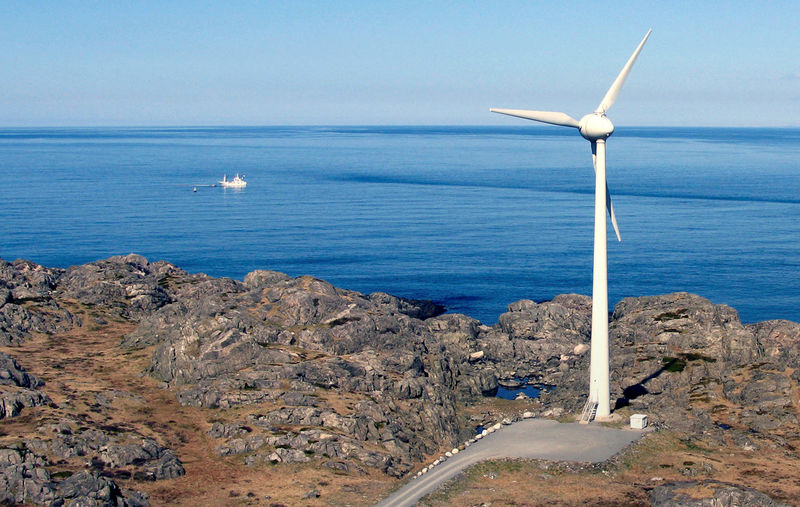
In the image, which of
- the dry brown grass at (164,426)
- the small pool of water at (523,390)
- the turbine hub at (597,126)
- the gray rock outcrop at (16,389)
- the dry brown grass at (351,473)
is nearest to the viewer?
the dry brown grass at (351,473)

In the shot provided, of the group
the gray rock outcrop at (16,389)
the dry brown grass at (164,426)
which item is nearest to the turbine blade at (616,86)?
the dry brown grass at (164,426)

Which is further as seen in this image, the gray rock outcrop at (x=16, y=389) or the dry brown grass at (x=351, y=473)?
the gray rock outcrop at (x=16, y=389)

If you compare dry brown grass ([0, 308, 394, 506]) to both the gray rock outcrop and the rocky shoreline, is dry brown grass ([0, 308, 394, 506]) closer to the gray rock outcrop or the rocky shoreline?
the rocky shoreline

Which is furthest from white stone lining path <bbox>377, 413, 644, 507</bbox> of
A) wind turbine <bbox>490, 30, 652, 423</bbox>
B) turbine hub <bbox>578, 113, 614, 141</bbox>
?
turbine hub <bbox>578, 113, 614, 141</bbox>

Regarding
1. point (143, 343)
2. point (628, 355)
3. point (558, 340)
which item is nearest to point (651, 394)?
point (628, 355)

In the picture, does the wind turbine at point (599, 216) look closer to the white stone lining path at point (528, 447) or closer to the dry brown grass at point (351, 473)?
the white stone lining path at point (528, 447)

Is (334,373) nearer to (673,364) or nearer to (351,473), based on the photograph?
(351,473)

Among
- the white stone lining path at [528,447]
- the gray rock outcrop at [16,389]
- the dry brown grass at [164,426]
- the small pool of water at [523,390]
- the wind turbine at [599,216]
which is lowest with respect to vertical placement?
the small pool of water at [523,390]
